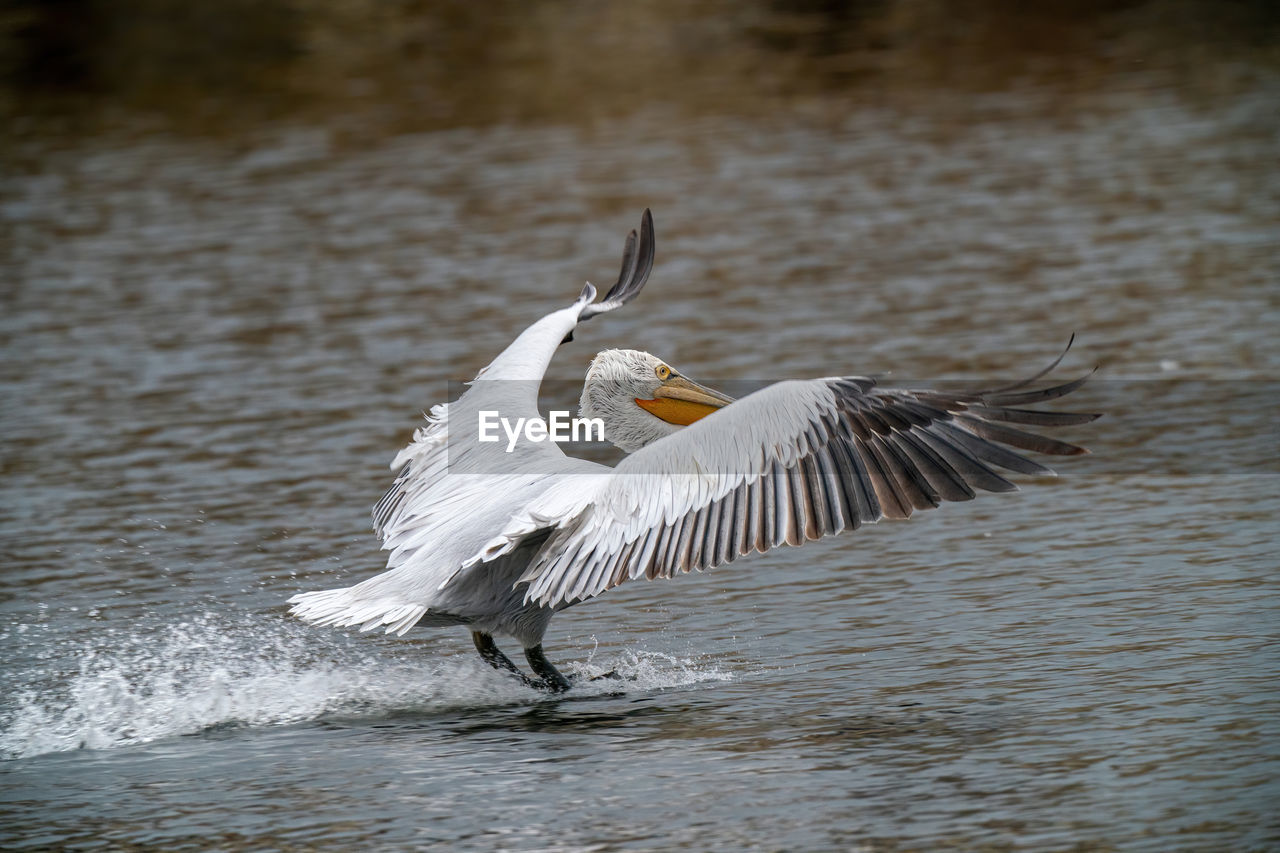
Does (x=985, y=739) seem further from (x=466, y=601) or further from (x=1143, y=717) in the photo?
(x=466, y=601)

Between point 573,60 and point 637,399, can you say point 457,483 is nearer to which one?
point 637,399

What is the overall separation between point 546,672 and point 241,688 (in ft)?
3.23

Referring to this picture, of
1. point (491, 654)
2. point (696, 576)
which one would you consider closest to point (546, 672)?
point (491, 654)

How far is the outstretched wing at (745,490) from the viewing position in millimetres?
5609

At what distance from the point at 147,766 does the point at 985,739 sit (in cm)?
241

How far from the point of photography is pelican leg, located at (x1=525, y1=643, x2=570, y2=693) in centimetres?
607

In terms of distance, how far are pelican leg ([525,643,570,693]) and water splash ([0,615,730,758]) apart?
0.04 meters

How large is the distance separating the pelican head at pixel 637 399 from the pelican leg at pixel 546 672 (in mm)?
876

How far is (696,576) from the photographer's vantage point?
7.27 meters

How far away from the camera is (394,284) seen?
498 inches

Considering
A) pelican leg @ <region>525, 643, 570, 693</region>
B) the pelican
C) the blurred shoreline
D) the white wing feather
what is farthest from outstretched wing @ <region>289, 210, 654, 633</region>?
the blurred shoreline

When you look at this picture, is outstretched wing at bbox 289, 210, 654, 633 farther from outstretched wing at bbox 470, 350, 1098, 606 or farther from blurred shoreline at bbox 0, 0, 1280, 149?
blurred shoreline at bbox 0, 0, 1280, 149

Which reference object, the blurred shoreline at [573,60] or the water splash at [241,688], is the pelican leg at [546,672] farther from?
the blurred shoreline at [573,60]

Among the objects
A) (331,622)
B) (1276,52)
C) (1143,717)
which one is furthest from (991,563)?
(1276,52)
